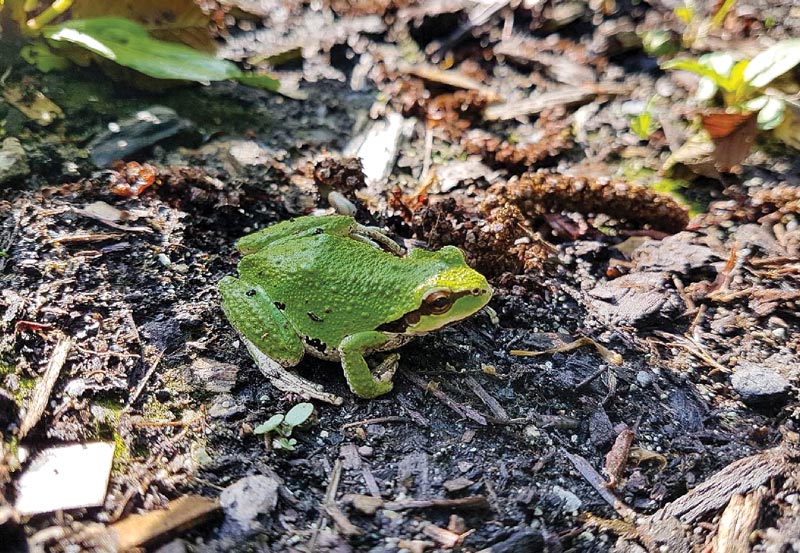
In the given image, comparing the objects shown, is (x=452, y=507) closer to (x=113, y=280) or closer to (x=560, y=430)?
(x=560, y=430)

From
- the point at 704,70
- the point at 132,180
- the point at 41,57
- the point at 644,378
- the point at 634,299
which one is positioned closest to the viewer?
the point at 644,378

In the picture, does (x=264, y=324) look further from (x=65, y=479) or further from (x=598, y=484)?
(x=598, y=484)

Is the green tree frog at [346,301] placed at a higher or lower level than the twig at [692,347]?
higher

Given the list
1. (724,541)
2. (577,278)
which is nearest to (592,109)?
(577,278)

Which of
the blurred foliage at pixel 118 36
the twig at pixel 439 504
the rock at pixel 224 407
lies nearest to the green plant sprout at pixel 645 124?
the blurred foliage at pixel 118 36

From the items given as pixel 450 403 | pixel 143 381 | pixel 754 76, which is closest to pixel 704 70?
pixel 754 76

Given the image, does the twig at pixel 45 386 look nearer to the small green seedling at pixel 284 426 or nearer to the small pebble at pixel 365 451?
the small green seedling at pixel 284 426
